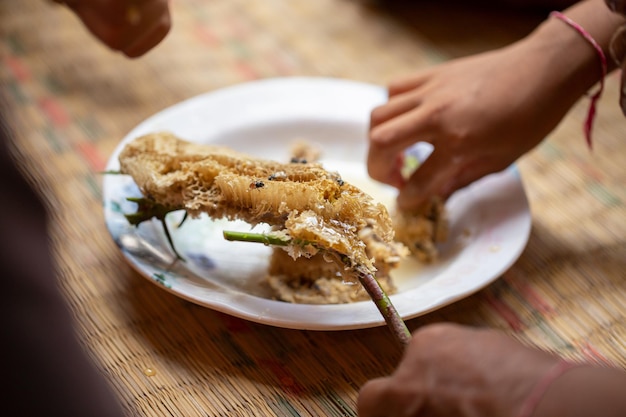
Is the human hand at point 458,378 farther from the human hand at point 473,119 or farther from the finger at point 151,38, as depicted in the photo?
the finger at point 151,38

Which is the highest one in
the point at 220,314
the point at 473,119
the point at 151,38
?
the point at 151,38

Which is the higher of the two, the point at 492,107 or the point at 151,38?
the point at 151,38

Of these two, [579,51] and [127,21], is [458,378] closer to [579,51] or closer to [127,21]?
[579,51]

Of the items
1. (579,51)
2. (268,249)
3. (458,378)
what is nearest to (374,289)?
(458,378)

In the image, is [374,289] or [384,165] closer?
[374,289]

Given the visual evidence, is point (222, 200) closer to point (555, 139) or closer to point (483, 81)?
point (483, 81)

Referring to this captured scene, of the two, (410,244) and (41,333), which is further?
(410,244)

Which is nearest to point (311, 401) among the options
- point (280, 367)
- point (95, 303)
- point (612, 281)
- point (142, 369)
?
point (280, 367)
